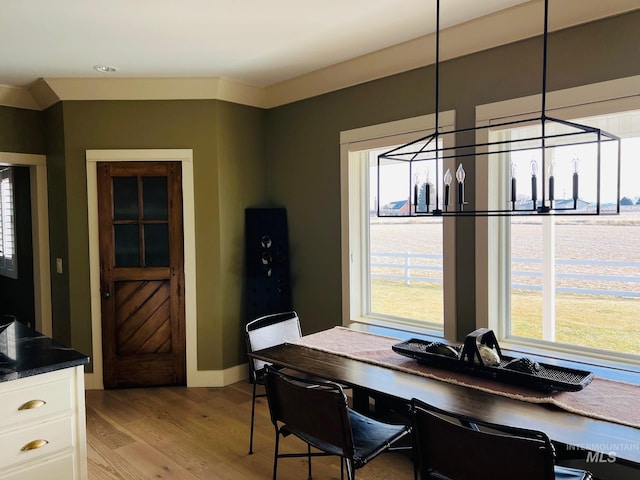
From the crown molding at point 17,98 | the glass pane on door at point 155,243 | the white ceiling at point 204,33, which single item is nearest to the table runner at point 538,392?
the white ceiling at point 204,33

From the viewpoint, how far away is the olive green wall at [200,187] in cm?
394

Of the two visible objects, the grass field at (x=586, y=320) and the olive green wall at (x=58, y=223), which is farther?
the olive green wall at (x=58, y=223)

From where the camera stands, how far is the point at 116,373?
4.05 m

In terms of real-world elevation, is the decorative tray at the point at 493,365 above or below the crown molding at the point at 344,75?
below

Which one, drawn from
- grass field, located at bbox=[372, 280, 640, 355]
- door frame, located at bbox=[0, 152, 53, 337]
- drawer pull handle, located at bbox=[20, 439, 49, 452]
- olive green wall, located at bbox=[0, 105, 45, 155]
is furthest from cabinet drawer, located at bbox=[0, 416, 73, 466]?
olive green wall, located at bbox=[0, 105, 45, 155]

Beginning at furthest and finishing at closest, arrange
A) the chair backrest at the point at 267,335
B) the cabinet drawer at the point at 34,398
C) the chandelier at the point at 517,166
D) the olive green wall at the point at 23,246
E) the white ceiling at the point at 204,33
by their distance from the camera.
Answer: the olive green wall at the point at 23,246
the chair backrest at the point at 267,335
the white ceiling at the point at 204,33
the chandelier at the point at 517,166
the cabinet drawer at the point at 34,398

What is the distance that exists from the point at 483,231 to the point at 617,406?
1.35m

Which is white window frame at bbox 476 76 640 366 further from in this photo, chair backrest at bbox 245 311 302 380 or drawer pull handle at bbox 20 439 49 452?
drawer pull handle at bbox 20 439 49 452

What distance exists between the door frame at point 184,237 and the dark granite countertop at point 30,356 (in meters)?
1.65

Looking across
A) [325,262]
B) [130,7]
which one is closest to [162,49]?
[130,7]

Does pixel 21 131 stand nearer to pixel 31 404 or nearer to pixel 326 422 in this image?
pixel 31 404

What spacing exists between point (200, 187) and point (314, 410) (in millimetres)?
2542

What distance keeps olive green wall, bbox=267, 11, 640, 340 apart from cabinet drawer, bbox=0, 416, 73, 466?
217cm

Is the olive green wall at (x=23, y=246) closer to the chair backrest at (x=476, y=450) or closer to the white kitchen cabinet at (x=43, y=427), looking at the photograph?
the white kitchen cabinet at (x=43, y=427)
